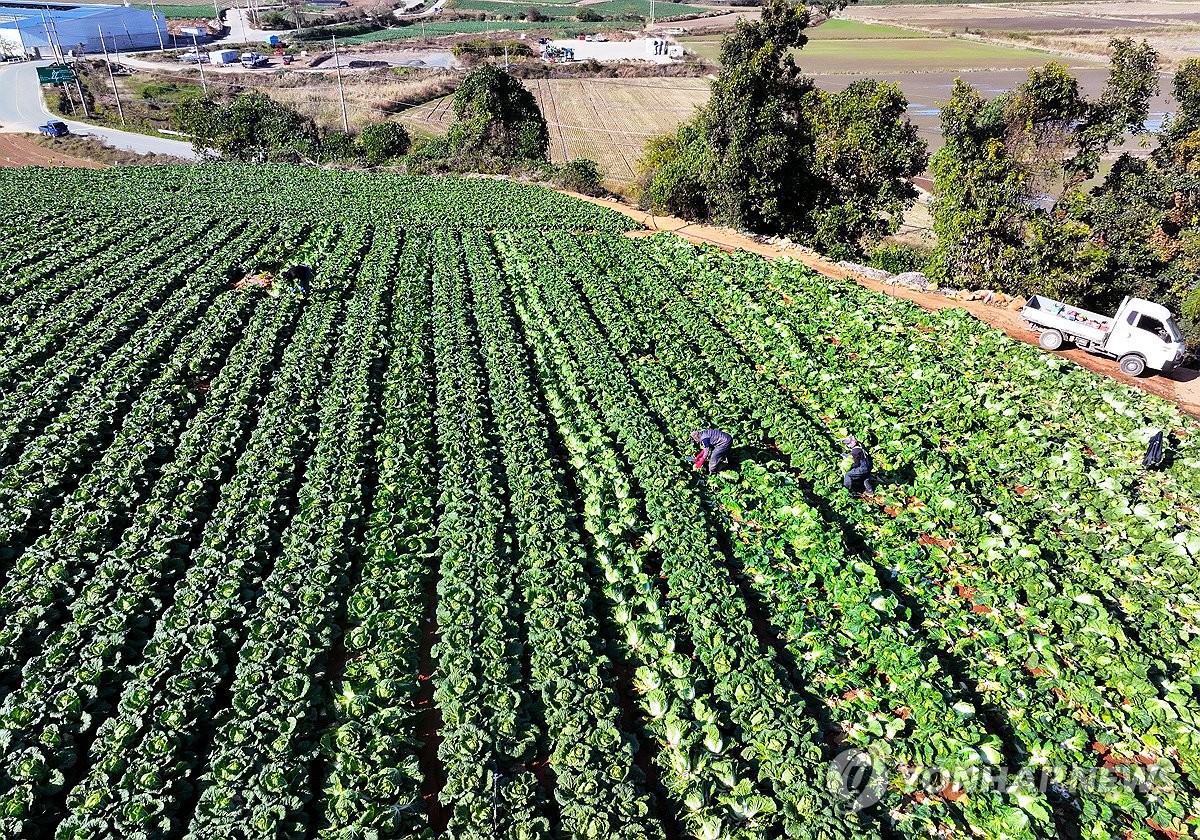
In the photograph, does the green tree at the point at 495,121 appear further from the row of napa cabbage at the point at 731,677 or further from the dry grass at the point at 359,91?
the row of napa cabbage at the point at 731,677

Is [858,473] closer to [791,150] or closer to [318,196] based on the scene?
[791,150]

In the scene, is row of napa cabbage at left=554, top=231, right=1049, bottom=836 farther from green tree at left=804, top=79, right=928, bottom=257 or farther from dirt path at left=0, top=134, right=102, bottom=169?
dirt path at left=0, top=134, right=102, bottom=169

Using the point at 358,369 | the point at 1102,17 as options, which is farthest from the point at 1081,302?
the point at 1102,17

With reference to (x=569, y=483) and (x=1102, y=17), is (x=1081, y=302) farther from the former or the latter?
(x=1102, y=17)

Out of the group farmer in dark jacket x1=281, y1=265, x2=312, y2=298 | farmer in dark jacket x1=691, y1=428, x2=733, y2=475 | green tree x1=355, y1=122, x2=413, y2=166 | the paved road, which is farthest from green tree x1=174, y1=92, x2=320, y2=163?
farmer in dark jacket x1=691, y1=428, x2=733, y2=475

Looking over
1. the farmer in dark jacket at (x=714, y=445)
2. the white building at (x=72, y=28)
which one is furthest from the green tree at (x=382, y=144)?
the white building at (x=72, y=28)

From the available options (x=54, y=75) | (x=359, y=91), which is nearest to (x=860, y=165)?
(x=359, y=91)
